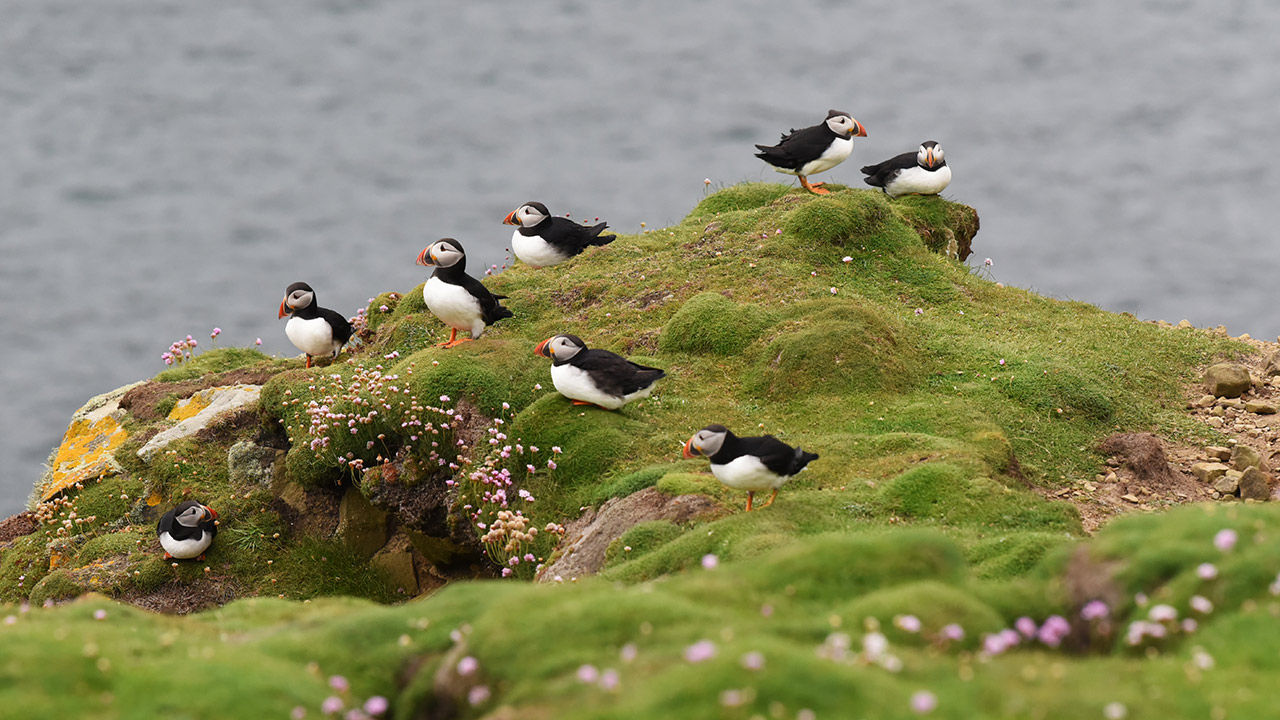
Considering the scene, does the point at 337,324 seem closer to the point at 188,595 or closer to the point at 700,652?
the point at 188,595

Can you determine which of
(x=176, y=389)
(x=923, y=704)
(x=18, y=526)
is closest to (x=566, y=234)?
(x=176, y=389)

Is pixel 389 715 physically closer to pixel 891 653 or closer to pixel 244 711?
pixel 244 711

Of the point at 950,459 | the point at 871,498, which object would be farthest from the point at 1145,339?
the point at 871,498

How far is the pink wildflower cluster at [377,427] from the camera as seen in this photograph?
46.5 feet

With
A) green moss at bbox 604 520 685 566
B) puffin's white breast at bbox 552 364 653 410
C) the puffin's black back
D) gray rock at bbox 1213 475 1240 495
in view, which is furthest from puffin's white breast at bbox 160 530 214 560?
gray rock at bbox 1213 475 1240 495

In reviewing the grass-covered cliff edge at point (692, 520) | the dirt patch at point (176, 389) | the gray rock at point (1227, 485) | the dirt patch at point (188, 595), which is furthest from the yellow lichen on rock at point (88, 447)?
the gray rock at point (1227, 485)

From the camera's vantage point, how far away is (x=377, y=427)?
578 inches

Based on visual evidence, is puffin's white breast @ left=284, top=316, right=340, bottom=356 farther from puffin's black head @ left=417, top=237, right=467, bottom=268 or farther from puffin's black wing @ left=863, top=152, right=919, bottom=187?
puffin's black wing @ left=863, top=152, right=919, bottom=187

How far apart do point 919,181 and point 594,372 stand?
974 cm

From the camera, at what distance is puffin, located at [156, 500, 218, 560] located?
14789 mm

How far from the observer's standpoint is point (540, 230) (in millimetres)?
17297

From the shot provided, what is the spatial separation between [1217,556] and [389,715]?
4533 mm

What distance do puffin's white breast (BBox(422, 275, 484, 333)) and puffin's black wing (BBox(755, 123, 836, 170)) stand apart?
6.42 m

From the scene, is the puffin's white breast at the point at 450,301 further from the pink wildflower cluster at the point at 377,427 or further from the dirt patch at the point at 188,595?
the dirt patch at the point at 188,595
